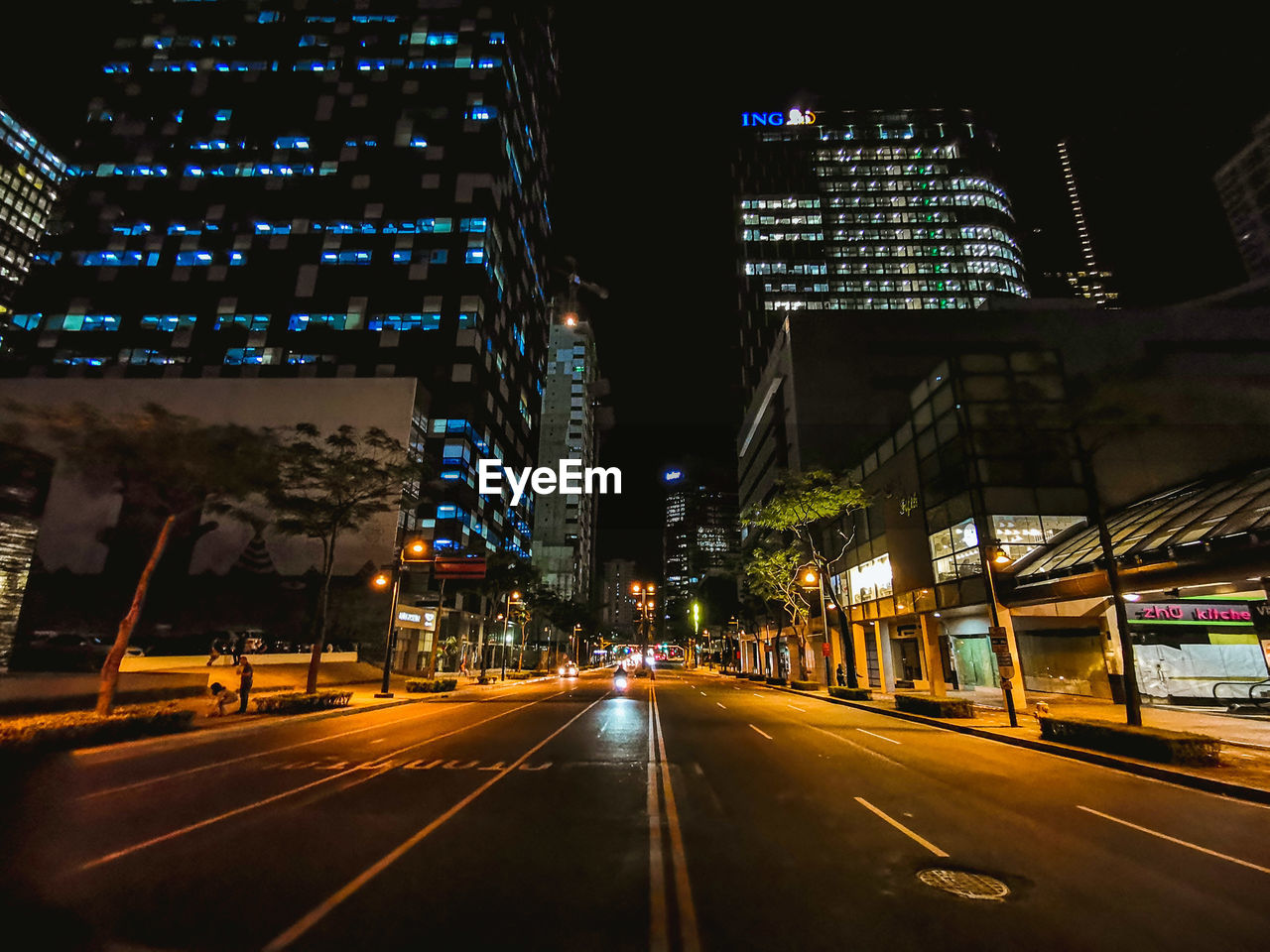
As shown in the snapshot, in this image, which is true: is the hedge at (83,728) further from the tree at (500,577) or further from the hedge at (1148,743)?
the tree at (500,577)

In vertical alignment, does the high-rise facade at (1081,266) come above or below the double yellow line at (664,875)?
above

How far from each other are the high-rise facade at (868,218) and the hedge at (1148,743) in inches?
3343

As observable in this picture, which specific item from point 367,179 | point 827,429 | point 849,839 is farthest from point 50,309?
point 849,839

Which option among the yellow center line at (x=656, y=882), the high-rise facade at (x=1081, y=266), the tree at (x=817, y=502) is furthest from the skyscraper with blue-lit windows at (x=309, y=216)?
the high-rise facade at (x=1081, y=266)

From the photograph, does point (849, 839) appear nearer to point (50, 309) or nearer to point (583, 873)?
point (583, 873)

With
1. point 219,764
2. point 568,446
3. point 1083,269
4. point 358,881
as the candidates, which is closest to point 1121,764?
point 358,881

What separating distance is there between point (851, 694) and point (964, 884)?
2782 centimetres

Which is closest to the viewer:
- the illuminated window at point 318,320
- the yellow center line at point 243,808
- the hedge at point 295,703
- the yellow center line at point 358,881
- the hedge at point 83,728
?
the yellow center line at point 358,881

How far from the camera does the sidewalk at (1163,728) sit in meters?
10.4

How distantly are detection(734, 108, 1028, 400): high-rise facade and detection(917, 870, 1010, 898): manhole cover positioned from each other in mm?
93087

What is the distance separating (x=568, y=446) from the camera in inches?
5379

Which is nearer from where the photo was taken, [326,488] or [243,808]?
[243,808]

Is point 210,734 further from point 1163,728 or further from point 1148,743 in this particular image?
point 1163,728

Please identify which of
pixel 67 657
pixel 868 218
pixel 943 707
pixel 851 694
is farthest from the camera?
pixel 868 218
